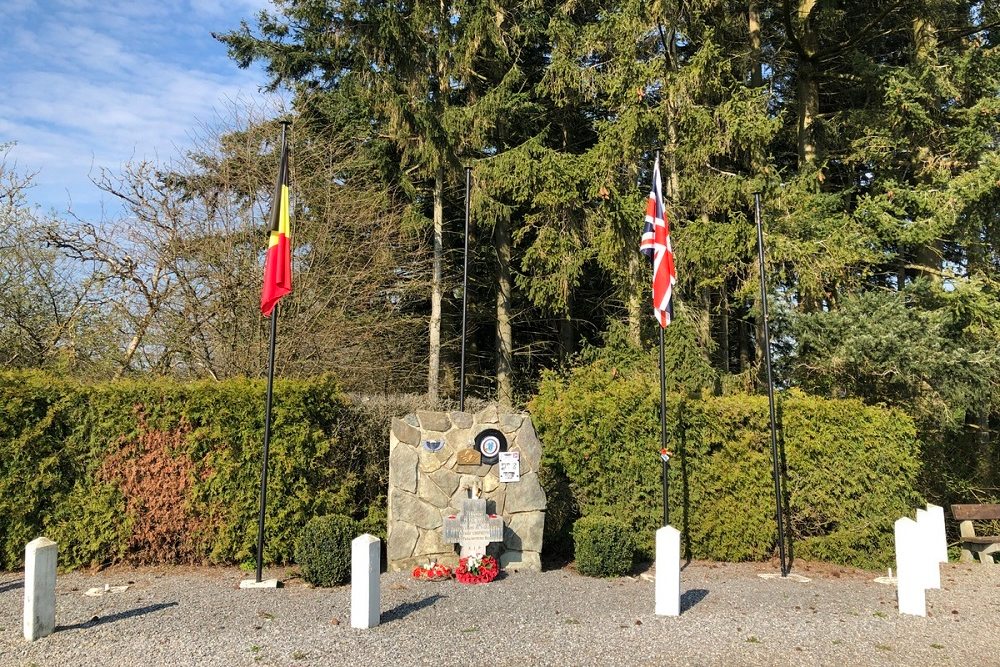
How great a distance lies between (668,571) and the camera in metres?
6.50

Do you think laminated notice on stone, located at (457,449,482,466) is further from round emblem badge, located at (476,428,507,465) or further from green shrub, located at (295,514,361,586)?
green shrub, located at (295,514,361,586)

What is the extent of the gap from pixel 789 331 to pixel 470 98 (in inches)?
378

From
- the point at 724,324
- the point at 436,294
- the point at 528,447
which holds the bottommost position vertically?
the point at 528,447

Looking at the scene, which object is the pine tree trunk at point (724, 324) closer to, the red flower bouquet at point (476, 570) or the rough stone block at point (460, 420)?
the rough stone block at point (460, 420)

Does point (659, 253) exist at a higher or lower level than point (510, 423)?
higher

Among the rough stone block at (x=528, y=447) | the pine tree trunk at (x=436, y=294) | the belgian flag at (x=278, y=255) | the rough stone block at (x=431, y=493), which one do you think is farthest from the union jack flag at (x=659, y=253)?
the pine tree trunk at (x=436, y=294)

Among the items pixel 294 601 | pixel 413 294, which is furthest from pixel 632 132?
pixel 294 601

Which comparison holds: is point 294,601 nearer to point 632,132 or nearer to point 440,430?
Result: point 440,430

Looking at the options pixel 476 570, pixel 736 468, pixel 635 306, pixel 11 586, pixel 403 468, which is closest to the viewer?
pixel 11 586

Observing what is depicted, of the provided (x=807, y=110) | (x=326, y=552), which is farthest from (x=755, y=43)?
(x=326, y=552)

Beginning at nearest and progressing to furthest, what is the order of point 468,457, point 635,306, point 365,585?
point 365,585 → point 468,457 → point 635,306

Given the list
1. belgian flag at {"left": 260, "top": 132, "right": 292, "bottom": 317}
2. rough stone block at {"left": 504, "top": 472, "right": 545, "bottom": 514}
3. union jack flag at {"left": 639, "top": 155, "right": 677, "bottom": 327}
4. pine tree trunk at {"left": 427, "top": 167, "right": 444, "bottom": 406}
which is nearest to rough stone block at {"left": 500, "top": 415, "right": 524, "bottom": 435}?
rough stone block at {"left": 504, "top": 472, "right": 545, "bottom": 514}

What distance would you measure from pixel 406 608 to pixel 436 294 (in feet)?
32.8

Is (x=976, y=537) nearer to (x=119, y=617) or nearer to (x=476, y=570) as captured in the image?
(x=476, y=570)
